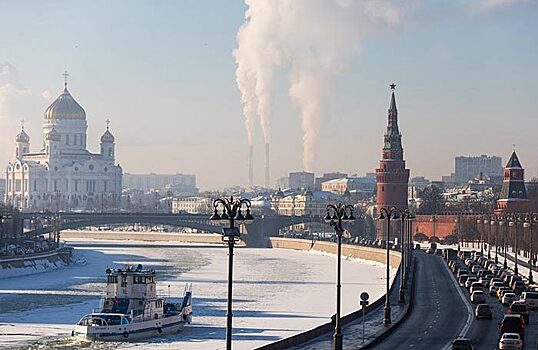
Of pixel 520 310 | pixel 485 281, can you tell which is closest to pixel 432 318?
pixel 520 310

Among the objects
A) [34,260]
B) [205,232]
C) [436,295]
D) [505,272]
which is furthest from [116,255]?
[436,295]

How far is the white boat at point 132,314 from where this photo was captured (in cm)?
5562

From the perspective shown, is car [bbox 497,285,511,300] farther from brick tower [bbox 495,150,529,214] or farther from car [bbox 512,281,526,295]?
brick tower [bbox 495,150,529,214]

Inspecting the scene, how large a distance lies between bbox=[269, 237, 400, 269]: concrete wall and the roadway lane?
2847 cm

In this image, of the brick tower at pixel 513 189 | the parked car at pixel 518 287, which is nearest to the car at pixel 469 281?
the parked car at pixel 518 287

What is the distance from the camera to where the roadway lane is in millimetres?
43188

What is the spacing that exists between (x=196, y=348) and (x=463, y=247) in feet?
304

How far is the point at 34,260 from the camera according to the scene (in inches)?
4218

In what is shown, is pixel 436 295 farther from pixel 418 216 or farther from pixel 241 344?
pixel 418 216

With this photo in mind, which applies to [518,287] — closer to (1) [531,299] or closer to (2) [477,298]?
(2) [477,298]

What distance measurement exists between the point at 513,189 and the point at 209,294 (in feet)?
243

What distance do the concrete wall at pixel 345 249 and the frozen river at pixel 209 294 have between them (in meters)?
1.37

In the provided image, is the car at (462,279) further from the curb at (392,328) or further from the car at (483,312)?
the car at (483,312)

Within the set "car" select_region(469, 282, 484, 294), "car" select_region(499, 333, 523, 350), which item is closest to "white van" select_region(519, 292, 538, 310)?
"car" select_region(469, 282, 484, 294)
